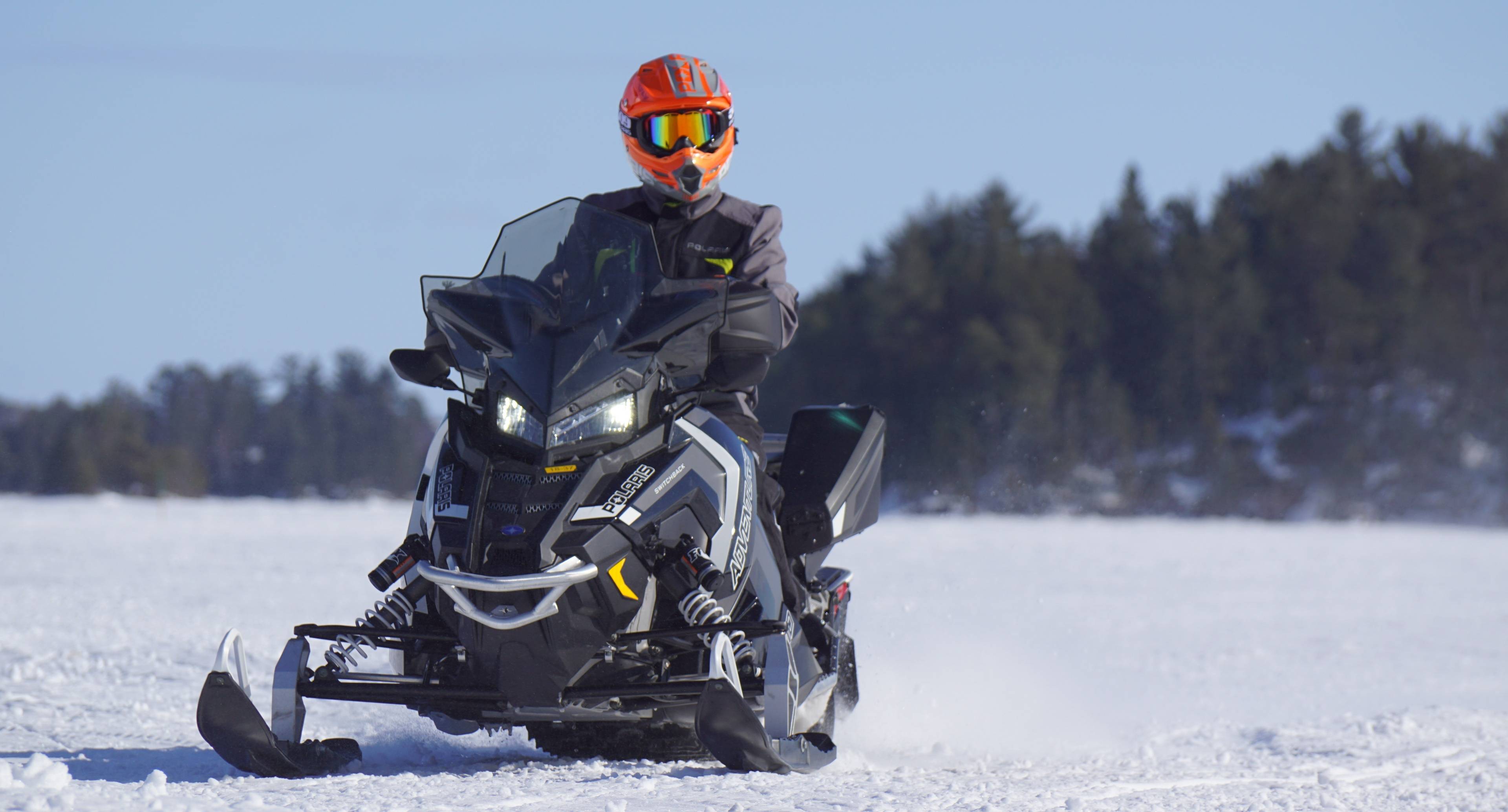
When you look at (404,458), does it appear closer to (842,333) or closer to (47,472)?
(47,472)

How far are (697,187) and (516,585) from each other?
1537 mm

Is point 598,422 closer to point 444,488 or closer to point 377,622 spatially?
point 444,488

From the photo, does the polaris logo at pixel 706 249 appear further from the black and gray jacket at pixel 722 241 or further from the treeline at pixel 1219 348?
the treeline at pixel 1219 348

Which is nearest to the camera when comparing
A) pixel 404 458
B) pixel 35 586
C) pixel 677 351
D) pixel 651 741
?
pixel 677 351

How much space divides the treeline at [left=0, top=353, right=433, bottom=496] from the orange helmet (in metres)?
31.6

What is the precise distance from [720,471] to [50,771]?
5.38 ft

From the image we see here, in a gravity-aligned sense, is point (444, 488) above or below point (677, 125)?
below

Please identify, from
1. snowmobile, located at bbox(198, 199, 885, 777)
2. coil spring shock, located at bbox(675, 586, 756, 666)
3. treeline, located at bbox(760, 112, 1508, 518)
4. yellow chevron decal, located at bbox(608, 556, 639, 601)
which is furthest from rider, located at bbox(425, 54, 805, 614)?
treeline, located at bbox(760, 112, 1508, 518)

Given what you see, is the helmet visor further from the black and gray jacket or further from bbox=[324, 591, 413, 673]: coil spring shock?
bbox=[324, 591, 413, 673]: coil spring shock

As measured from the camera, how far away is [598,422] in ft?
11.3

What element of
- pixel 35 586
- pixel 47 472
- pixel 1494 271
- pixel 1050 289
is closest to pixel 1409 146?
pixel 1494 271

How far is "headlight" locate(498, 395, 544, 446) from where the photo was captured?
11.1ft

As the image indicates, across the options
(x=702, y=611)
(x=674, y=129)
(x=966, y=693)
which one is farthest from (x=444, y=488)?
(x=966, y=693)

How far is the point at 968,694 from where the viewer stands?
6086 mm
